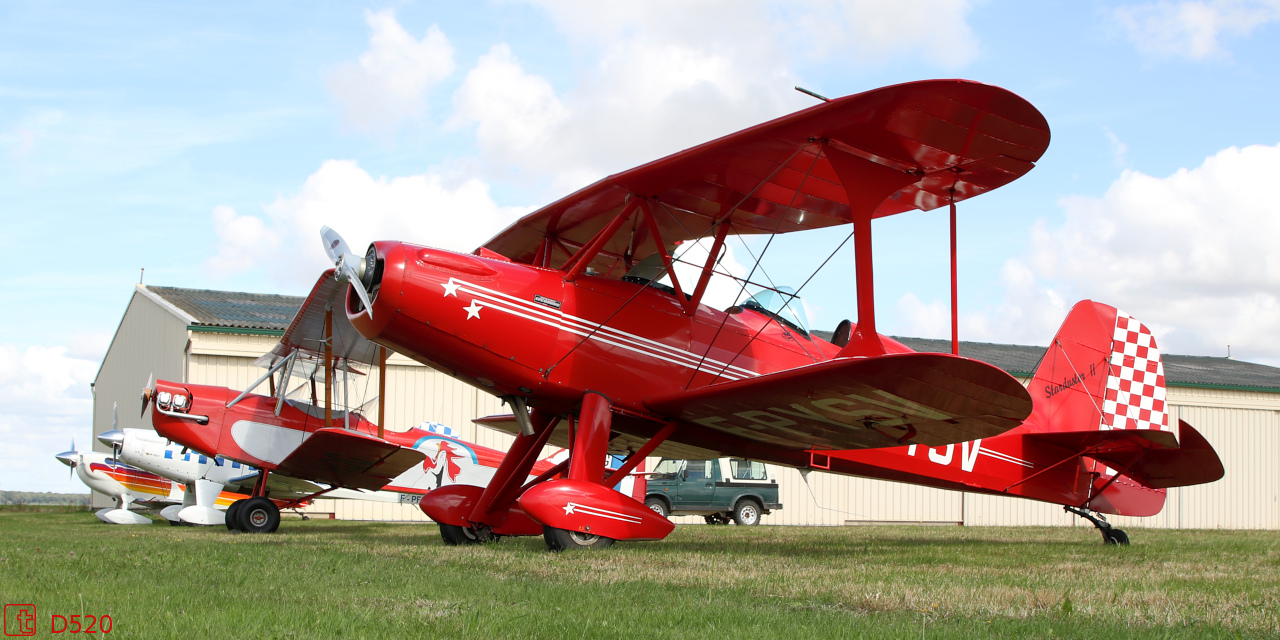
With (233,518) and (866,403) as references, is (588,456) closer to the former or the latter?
(866,403)

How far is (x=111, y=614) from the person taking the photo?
12.0 ft

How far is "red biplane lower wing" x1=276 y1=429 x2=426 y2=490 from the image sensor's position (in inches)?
426

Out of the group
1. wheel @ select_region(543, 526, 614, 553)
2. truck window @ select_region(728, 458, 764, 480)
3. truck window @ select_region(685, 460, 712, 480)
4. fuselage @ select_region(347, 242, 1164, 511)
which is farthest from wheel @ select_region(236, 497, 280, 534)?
truck window @ select_region(728, 458, 764, 480)

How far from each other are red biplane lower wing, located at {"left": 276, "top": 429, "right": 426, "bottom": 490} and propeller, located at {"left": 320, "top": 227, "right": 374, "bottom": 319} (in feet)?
11.1

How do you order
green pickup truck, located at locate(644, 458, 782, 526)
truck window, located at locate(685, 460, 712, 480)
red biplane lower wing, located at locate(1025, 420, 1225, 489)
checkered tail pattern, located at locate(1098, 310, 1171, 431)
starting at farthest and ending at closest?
truck window, located at locate(685, 460, 712, 480)
green pickup truck, located at locate(644, 458, 782, 526)
checkered tail pattern, located at locate(1098, 310, 1171, 431)
red biplane lower wing, located at locate(1025, 420, 1225, 489)

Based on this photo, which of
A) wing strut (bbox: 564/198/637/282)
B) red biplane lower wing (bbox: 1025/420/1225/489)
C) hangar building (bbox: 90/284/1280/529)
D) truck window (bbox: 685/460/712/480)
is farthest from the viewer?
hangar building (bbox: 90/284/1280/529)

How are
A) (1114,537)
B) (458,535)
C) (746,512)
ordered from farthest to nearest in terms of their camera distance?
(746,512)
(1114,537)
(458,535)

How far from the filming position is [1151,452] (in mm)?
10133

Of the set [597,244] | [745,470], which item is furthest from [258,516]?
[745,470]

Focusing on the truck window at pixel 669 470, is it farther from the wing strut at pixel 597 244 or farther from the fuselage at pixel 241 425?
the wing strut at pixel 597 244

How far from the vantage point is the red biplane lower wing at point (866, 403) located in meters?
6.61

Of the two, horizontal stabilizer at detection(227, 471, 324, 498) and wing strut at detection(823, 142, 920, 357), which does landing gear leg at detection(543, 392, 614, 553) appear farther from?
horizontal stabilizer at detection(227, 471, 324, 498)

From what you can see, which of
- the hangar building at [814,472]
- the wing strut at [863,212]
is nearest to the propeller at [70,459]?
the hangar building at [814,472]

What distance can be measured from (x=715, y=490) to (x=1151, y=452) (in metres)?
11.1
